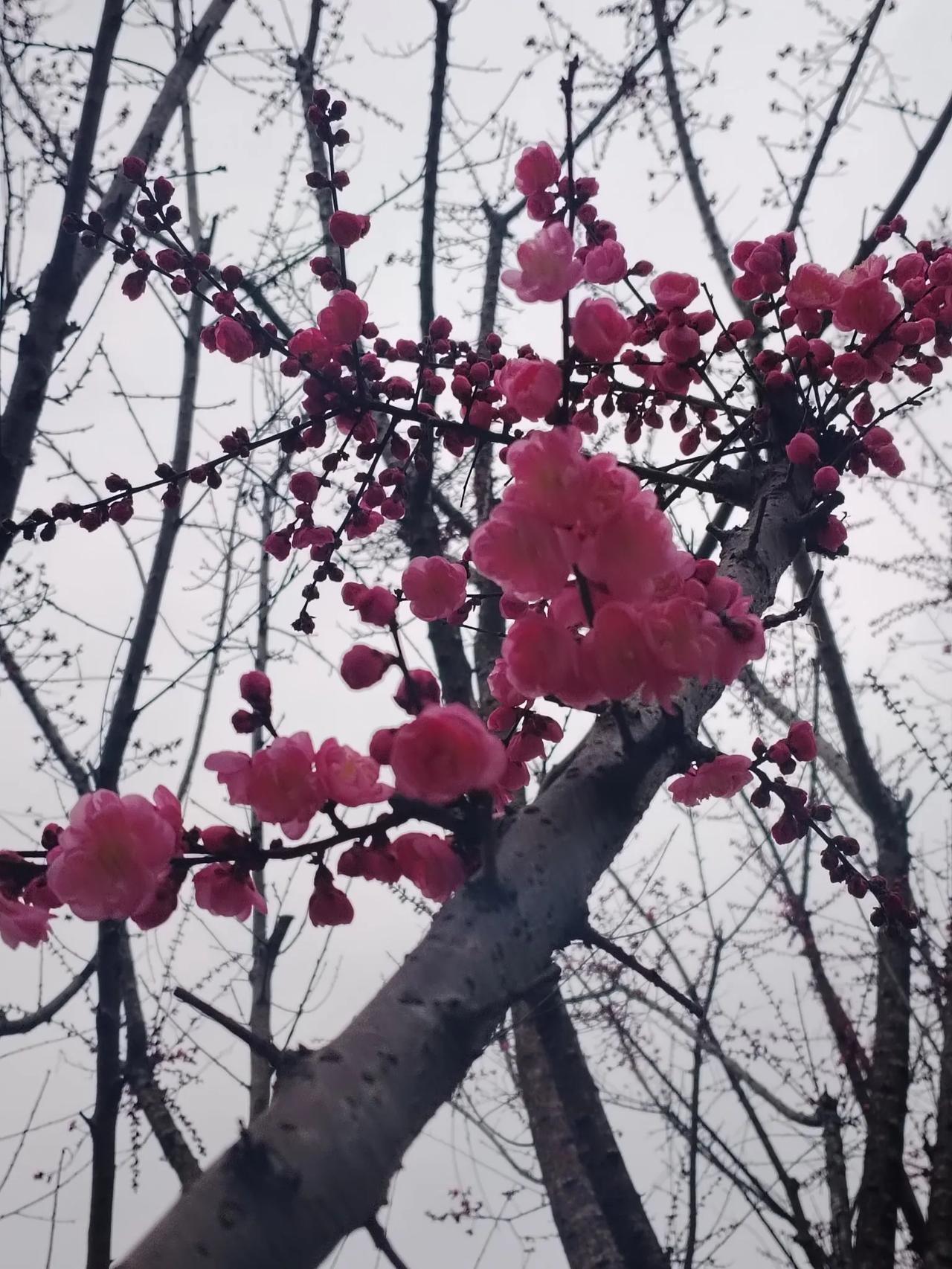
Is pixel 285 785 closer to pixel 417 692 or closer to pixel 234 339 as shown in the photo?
pixel 417 692

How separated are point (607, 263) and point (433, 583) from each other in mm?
741

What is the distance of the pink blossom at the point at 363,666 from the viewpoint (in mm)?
1278

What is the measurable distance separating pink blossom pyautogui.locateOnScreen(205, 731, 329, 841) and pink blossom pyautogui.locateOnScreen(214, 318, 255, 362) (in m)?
1.24

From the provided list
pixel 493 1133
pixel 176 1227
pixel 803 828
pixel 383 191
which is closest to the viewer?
pixel 176 1227

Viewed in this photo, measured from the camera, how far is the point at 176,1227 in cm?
68

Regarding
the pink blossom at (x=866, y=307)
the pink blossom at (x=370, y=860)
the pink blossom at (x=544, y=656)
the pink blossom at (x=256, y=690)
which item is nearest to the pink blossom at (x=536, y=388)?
the pink blossom at (x=544, y=656)

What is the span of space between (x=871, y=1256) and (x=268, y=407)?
203 inches

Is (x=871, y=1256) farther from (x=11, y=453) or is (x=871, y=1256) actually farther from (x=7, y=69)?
(x=7, y=69)

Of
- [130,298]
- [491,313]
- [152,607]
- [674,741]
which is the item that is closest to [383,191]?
[491,313]

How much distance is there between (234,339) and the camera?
1.95 meters

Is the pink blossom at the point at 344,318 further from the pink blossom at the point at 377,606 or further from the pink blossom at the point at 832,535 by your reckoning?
the pink blossom at the point at 832,535

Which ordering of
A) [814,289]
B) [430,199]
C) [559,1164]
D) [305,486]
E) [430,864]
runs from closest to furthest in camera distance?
[430,864] → [814,289] → [305,486] → [559,1164] → [430,199]

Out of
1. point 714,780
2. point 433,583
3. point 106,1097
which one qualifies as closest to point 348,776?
point 433,583

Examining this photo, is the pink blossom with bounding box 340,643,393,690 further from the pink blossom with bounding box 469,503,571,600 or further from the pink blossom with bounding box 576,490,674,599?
the pink blossom with bounding box 576,490,674,599
